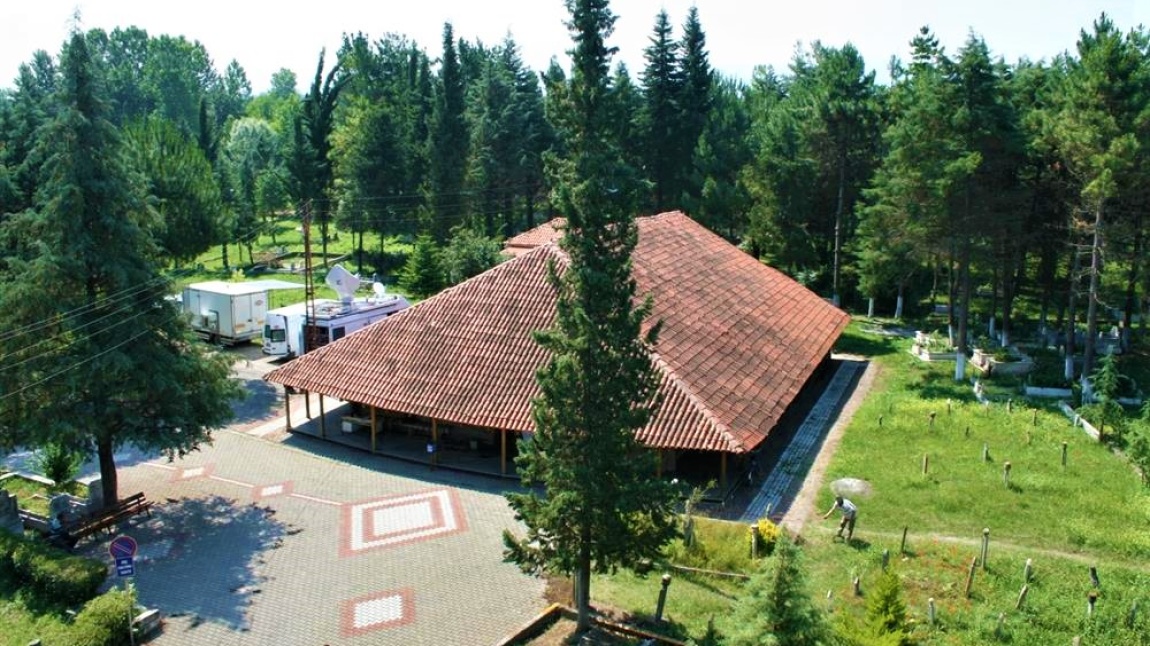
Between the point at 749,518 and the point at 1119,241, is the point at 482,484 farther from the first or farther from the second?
the point at 1119,241

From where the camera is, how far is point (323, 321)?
38125 millimetres

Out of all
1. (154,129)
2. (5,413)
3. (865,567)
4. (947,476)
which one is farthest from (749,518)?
(154,129)

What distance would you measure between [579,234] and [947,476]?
16253mm

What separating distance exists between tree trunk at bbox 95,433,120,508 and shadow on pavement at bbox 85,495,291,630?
118 cm

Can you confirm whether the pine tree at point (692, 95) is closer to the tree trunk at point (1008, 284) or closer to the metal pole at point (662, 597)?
the tree trunk at point (1008, 284)

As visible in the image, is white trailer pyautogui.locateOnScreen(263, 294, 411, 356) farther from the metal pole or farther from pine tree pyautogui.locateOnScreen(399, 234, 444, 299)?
the metal pole

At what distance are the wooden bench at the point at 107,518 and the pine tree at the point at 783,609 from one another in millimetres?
17492

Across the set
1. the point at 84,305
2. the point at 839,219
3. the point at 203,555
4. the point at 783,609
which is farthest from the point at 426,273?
the point at 783,609

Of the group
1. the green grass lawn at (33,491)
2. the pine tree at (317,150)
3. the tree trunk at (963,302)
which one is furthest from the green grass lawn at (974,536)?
the pine tree at (317,150)

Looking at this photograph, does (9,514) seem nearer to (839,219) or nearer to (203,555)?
(203,555)

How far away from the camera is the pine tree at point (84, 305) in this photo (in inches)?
880

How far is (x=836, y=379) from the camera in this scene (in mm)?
38000

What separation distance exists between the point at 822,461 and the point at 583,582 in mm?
12973

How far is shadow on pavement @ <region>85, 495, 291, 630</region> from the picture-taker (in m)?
19.8
